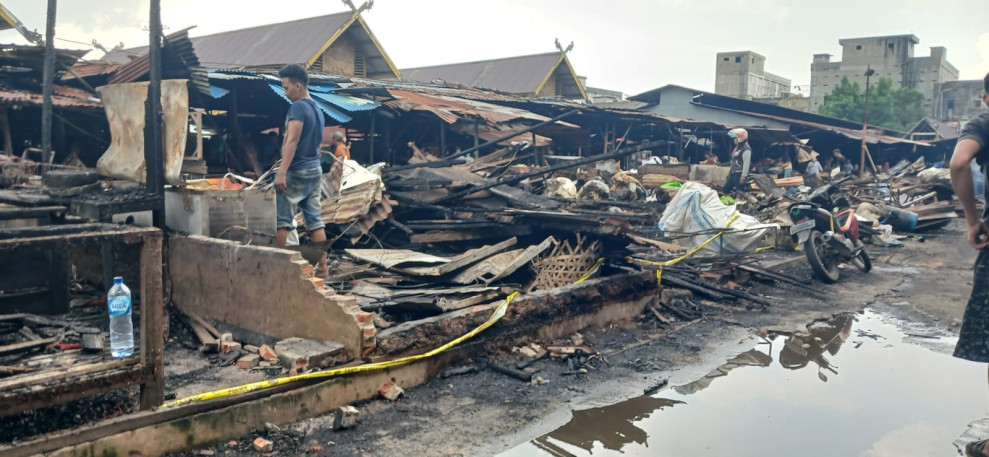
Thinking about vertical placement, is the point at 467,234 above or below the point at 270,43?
below

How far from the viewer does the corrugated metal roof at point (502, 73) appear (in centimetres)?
2706

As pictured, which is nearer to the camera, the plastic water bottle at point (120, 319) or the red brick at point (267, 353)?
the plastic water bottle at point (120, 319)

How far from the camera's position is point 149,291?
3322 millimetres

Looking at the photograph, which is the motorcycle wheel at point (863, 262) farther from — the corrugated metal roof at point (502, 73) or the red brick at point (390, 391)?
the corrugated metal roof at point (502, 73)

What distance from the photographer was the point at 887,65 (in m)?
53.6

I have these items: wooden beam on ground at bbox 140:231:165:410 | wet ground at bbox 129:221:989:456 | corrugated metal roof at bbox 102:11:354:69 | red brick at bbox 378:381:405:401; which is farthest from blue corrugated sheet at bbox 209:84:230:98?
wooden beam on ground at bbox 140:231:165:410

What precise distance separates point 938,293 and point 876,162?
24.8m

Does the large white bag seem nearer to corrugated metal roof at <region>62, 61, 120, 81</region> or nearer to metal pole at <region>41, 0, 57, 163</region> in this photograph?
metal pole at <region>41, 0, 57, 163</region>

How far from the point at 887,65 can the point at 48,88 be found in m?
59.4

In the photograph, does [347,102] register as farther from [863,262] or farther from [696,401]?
[696,401]

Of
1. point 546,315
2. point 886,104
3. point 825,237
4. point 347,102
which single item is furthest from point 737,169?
point 886,104

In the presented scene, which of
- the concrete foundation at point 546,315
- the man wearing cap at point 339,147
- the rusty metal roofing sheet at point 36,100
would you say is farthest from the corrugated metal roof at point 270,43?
the concrete foundation at point 546,315

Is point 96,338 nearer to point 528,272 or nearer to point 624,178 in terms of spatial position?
point 528,272

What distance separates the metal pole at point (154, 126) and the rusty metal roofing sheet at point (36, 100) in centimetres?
619
